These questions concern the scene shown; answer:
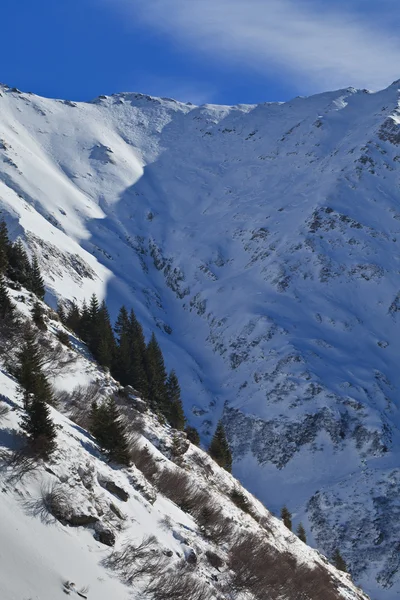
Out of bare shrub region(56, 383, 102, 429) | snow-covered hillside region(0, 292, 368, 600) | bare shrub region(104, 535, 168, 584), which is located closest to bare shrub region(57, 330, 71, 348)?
bare shrub region(56, 383, 102, 429)

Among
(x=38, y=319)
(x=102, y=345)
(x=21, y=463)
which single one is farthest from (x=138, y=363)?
(x=21, y=463)

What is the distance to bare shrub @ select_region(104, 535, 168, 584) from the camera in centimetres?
1521

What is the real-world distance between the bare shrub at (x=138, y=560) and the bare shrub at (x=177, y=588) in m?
0.28

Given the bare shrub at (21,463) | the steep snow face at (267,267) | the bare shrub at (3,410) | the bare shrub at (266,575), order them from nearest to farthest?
1. the bare shrub at (21,463)
2. the bare shrub at (3,410)
3. the bare shrub at (266,575)
4. the steep snow face at (267,267)

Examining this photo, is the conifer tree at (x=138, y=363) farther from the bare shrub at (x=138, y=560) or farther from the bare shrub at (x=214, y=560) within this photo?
the bare shrub at (x=138, y=560)

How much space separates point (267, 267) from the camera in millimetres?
121500

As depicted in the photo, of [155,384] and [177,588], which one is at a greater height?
[155,384]

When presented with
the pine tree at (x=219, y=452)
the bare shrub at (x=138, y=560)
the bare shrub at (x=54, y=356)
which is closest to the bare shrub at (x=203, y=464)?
the bare shrub at (x=54, y=356)

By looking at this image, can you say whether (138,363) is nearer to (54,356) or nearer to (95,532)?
(54,356)

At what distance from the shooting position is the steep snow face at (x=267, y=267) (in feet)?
265

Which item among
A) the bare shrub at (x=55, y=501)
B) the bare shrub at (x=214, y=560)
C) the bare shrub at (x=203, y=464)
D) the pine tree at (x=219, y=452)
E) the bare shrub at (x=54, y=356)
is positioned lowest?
the bare shrub at (x=55, y=501)

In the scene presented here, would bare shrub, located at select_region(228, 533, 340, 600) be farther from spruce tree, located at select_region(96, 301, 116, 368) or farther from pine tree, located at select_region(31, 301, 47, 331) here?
spruce tree, located at select_region(96, 301, 116, 368)

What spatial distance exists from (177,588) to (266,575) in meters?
6.28

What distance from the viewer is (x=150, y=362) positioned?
52.6 m
